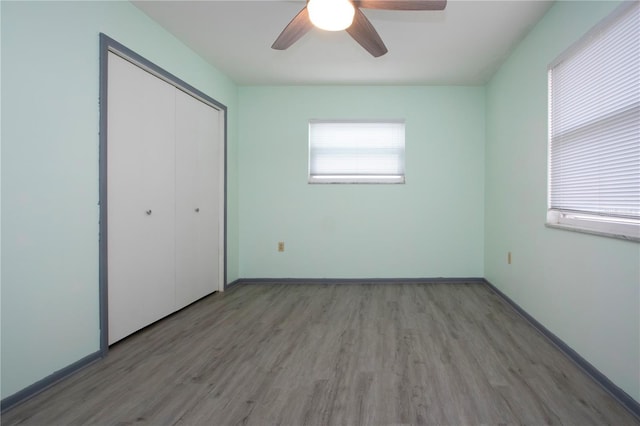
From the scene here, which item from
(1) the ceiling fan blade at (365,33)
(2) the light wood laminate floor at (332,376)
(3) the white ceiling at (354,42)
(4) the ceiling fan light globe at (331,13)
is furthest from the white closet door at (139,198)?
(1) the ceiling fan blade at (365,33)

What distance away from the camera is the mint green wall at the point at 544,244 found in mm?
1567

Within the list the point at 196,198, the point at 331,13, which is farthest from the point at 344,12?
the point at 196,198

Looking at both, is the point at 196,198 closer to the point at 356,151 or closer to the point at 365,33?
the point at 356,151

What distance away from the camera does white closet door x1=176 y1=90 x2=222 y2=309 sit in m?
2.79

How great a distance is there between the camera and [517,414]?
55.7 inches

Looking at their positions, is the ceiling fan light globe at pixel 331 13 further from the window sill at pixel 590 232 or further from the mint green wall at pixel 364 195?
the mint green wall at pixel 364 195

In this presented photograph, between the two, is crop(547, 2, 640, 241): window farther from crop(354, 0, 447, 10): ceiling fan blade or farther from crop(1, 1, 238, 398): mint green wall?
crop(1, 1, 238, 398): mint green wall

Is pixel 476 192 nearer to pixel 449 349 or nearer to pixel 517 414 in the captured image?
pixel 449 349

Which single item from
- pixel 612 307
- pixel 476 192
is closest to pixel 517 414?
pixel 612 307

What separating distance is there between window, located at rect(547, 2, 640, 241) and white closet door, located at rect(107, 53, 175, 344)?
3117 millimetres

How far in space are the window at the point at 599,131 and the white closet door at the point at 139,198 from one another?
3.12 metres

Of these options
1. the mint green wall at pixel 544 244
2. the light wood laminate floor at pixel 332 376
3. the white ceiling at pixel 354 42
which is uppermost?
the white ceiling at pixel 354 42

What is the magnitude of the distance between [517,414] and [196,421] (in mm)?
1549

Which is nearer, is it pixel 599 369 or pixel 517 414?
pixel 517 414
